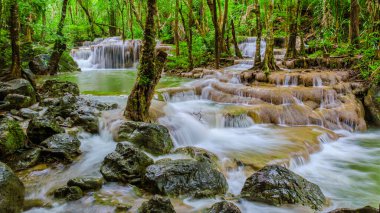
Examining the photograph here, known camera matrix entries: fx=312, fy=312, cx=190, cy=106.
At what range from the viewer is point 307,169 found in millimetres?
6215

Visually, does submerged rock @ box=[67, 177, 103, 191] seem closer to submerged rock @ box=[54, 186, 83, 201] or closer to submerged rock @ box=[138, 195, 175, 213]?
submerged rock @ box=[54, 186, 83, 201]

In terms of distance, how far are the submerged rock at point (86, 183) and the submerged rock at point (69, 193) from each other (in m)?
0.11

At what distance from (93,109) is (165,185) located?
407cm

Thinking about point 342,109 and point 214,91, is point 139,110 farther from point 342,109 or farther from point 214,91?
point 342,109

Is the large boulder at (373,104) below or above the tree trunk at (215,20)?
below

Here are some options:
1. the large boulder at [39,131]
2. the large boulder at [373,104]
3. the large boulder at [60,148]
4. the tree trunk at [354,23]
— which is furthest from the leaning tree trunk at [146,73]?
the tree trunk at [354,23]

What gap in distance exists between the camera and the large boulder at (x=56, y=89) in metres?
9.56

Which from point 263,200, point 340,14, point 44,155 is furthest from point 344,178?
point 340,14

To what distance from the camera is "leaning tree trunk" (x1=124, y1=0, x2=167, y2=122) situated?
259 inches

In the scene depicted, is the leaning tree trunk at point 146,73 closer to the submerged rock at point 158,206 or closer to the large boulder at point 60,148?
the large boulder at point 60,148

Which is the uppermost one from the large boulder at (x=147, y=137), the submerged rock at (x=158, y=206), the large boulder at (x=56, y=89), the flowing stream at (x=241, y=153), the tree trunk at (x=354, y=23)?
the tree trunk at (x=354, y=23)

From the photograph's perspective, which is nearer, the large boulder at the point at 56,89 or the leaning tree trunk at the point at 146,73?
the leaning tree trunk at the point at 146,73

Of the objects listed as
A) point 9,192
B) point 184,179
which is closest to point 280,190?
point 184,179

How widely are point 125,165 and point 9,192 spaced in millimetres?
1658
